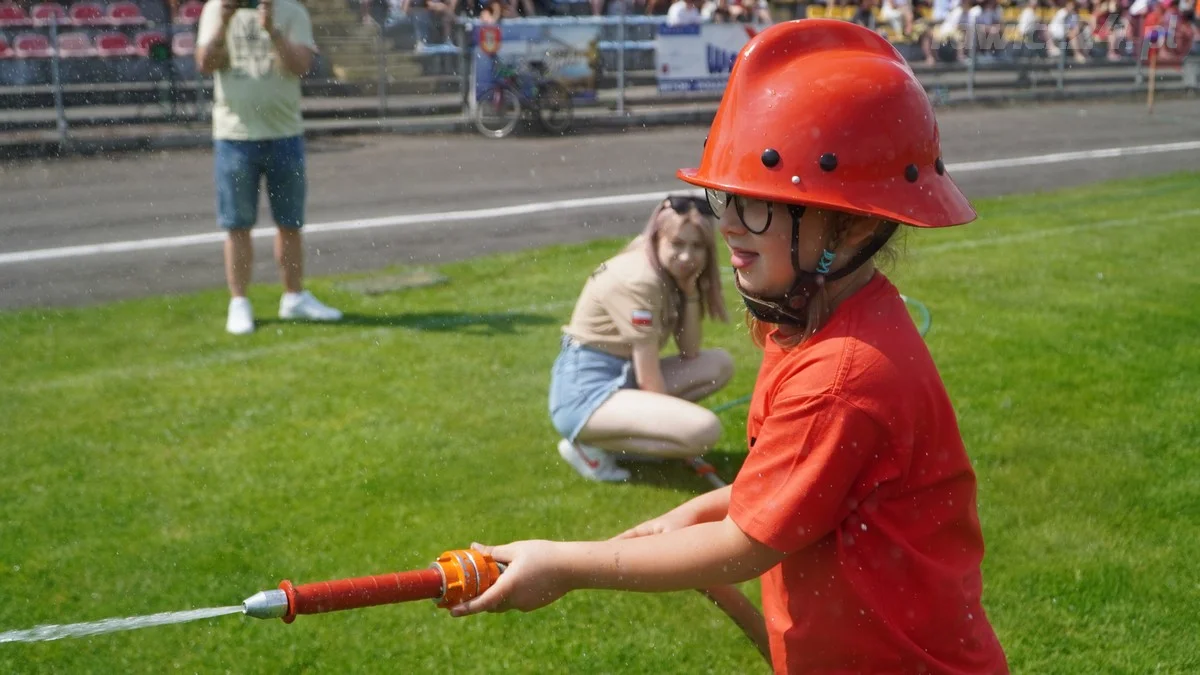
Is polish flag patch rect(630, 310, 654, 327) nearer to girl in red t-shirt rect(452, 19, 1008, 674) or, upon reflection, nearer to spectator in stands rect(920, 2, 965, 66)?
girl in red t-shirt rect(452, 19, 1008, 674)

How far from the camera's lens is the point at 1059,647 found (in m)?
3.95

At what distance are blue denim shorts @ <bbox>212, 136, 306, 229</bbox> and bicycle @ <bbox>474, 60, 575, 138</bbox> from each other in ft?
33.2

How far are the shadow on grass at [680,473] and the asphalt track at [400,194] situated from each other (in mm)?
4441

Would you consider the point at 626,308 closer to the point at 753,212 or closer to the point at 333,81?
the point at 753,212

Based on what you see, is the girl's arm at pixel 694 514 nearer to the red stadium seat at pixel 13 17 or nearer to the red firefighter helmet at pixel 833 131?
the red firefighter helmet at pixel 833 131

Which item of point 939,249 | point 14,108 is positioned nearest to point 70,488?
point 939,249

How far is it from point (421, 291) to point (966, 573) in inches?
252

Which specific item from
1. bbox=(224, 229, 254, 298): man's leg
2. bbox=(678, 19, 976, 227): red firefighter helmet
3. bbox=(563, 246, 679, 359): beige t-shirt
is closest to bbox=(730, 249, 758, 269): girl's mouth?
bbox=(678, 19, 976, 227): red firefighter helmet

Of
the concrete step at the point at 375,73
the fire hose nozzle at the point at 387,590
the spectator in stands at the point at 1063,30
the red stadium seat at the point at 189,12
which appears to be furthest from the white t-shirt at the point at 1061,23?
the fire hose nozzle at the point at 387,590

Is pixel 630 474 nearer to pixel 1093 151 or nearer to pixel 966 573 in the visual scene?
pixel 966 573

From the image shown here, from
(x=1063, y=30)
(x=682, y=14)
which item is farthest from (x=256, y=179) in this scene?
(x=1063, y=30)

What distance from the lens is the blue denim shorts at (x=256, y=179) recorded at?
7.45 meters

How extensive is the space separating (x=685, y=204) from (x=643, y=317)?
48cm

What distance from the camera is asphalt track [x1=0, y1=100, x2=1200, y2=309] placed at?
9.48 metres
